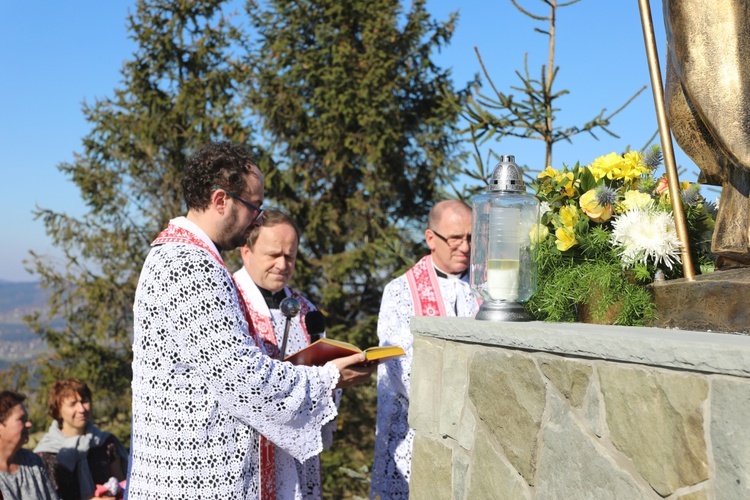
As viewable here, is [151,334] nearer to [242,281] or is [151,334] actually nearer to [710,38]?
[242,281]

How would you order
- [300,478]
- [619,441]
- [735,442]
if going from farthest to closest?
[300,478], [619,441], [735,442]

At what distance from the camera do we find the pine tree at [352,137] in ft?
34.7

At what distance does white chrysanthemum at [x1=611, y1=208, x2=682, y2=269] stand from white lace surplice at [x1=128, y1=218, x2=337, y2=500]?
130cm

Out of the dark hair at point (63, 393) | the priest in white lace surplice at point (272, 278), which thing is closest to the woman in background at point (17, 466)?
the dark hair at point (63, 393)

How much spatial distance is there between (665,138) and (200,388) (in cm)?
186

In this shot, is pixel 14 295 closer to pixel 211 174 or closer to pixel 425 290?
pixel 425 290

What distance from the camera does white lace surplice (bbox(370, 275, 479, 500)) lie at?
4.59 m

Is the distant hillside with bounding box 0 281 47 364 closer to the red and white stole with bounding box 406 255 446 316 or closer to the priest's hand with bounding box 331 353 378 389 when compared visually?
the red and white stole with bounding box 406 255 446 316

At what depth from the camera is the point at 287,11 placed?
1107 cm

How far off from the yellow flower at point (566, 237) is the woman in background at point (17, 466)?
3.31 metres

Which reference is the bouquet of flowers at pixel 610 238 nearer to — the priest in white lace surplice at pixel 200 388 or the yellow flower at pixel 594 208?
the yellow flower at pixel 594 208

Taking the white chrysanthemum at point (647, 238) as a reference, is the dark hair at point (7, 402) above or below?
below

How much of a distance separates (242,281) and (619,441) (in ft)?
7.77

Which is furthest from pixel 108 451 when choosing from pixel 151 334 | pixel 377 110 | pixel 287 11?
pixel 287 11
